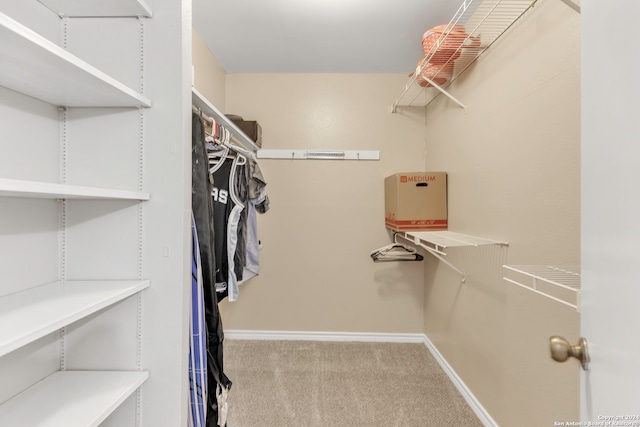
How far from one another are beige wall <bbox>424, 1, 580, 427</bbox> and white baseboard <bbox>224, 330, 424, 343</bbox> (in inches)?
25.2

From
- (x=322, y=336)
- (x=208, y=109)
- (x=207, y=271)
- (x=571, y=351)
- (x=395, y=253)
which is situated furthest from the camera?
(x=322, y=336)

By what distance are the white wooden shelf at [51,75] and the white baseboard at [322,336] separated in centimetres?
A: 234

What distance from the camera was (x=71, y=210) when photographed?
107cm

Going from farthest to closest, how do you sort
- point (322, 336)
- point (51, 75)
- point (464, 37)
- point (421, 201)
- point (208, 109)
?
1. point (322, 336)
2. point (421, 201)
3. point (464, 37)
4. point (208, 109)
5. point (51, 75)

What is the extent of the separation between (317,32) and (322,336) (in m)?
2.57

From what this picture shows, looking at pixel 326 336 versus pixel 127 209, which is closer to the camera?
pixel 127 209

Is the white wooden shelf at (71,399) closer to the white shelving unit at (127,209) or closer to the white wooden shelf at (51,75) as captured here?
the white shelving unit at (127,209)

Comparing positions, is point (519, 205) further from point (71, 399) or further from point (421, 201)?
point (71, 399)

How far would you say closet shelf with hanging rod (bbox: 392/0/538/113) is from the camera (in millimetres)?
1438

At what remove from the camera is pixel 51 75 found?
81 centimetres

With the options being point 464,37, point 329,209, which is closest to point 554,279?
point 464,37

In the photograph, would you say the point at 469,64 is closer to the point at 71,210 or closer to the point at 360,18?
the point at 360,18

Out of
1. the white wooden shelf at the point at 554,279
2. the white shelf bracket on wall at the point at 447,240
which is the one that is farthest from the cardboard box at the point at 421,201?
the white wooden shelf at the point at 554,279

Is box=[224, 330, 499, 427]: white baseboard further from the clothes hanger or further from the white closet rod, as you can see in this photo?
the white closet rod
